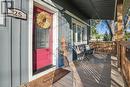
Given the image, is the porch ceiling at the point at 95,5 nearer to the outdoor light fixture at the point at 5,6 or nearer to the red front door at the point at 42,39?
the red front door at the point at 42,39

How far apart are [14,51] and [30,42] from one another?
2.36 feet

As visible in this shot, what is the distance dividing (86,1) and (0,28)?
18.7 feet

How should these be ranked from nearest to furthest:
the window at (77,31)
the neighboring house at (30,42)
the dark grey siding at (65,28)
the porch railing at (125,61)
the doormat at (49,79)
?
the neighboring house at (30,42) → the porch railing at (125,61) → the doormat at (49,79) → the dark grey siding at (65,28) → the window at (77,31)

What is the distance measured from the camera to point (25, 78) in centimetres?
424

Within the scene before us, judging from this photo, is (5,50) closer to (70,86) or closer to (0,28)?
(0,28)

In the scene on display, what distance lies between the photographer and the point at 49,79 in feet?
17.4

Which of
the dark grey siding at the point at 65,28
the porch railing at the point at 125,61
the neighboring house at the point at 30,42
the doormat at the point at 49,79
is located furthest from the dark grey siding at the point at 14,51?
the dark grey siding at the point at 65,28

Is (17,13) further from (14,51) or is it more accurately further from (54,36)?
(54,36)

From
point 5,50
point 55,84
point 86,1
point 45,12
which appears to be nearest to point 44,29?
point 45,12

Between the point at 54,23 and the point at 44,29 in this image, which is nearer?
the point at 44,29

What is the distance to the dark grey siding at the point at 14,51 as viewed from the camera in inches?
138

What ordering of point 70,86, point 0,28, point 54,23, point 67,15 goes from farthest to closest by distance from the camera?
point 67,15
point 54,23
point 70,86
point 0,28

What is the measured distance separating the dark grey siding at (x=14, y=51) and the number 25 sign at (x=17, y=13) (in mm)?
69

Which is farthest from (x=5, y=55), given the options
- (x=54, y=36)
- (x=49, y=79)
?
(x=54, y=36)
